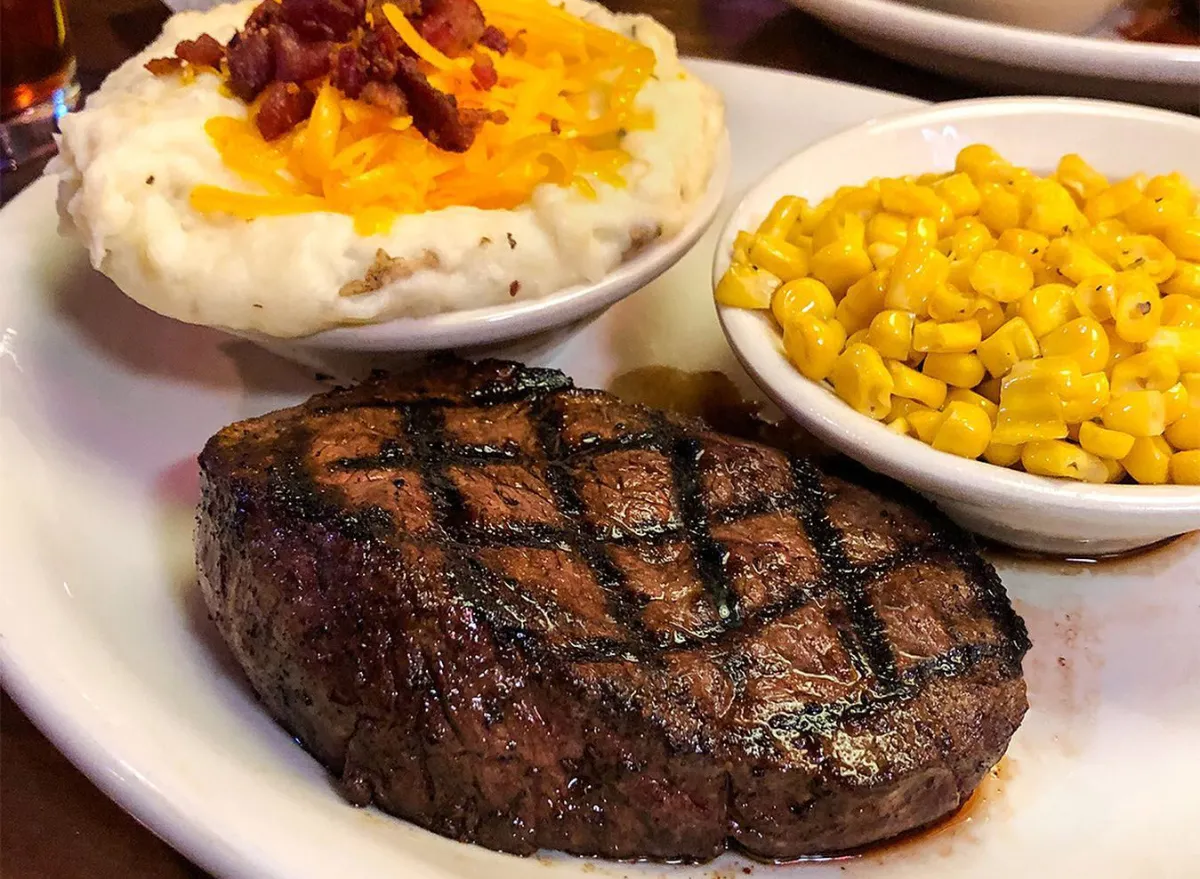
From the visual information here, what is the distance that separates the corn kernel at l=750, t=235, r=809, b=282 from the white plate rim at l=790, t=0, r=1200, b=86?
1.61 m

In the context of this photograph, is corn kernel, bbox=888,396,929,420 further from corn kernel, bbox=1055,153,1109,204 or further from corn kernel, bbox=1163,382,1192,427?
corn kernel, bbox=1055,153,1109,204

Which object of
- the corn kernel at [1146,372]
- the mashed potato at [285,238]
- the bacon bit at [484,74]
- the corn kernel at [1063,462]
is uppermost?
the bacon bit at [484,74]

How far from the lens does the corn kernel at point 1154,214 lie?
8.05 feet

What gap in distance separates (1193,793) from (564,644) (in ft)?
3.95

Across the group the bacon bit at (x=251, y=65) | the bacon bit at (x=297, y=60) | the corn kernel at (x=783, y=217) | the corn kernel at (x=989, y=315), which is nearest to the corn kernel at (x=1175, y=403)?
the corn kernel at (x=989, y=315)

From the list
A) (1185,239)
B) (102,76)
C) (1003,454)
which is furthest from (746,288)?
(102,76)

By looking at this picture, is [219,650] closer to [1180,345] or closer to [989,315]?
[989,315]

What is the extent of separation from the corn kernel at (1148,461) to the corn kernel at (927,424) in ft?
1.21

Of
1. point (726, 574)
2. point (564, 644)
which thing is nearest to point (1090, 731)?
point (726, 574)

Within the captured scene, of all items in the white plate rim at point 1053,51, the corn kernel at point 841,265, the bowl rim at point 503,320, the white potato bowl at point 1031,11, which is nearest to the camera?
the bowl rim at point 503,320

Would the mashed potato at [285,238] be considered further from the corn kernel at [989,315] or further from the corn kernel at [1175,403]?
the corn kernel at [1175,403]

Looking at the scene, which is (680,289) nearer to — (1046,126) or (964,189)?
(964,189)

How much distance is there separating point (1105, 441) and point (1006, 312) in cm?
36

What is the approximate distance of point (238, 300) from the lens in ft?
7.18
